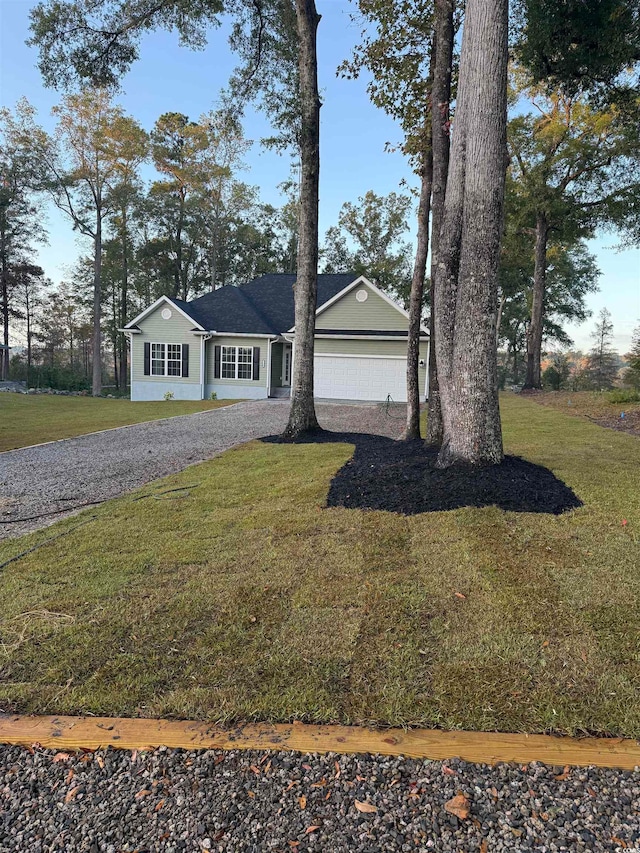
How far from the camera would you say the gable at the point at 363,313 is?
19.1 m

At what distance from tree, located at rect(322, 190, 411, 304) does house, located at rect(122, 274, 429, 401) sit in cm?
945

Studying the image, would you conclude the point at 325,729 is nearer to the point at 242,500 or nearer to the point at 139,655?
the point at 139,655

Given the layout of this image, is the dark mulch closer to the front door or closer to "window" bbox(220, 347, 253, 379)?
"window" bbox(220, 347, 253, 379)

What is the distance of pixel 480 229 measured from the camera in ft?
15.1

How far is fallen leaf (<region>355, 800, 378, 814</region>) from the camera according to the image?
1616 millimetres

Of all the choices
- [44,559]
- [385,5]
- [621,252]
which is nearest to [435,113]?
[385,5]

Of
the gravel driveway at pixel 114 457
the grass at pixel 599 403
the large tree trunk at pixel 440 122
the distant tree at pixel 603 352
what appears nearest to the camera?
the gravel driveway at pixel 114 457

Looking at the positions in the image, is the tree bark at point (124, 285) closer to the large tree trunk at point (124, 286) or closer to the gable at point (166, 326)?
the large tree trunk at point (124, 286)

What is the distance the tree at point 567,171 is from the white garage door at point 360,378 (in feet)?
23.5

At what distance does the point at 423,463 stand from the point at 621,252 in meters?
20.9

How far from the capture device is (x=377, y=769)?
178 centimetres

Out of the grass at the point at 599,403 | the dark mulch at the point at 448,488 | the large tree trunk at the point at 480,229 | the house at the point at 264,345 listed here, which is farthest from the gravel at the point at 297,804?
the house at the point at 264,345

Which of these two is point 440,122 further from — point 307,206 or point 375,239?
point 375,239

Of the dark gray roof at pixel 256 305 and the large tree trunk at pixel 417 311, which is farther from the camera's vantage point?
the dark gray roof at pixel 256 305
